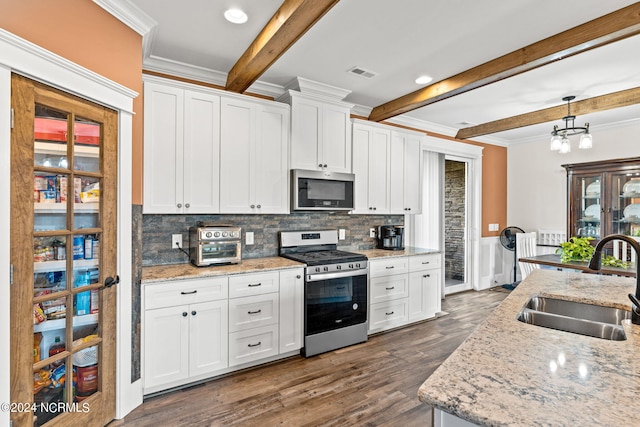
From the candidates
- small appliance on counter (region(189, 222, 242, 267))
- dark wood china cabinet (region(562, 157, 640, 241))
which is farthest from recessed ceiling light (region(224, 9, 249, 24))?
dark wood china cabinet (region(562, 157, 640, 241))

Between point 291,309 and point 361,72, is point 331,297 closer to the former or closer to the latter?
point 291,309

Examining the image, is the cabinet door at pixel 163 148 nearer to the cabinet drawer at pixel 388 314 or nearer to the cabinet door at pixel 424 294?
the cabinet drawer at pixel 388 314

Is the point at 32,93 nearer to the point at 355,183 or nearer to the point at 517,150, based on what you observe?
the point at 355,183

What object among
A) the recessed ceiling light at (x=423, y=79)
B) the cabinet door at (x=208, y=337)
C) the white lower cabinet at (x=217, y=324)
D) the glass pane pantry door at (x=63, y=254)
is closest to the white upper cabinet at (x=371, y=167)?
the recessed ceiling light at (x=423, y=79)

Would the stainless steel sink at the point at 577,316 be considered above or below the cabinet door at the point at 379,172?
A: below

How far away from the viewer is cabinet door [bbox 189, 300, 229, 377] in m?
2.55

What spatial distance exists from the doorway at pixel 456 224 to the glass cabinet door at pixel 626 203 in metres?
1.88

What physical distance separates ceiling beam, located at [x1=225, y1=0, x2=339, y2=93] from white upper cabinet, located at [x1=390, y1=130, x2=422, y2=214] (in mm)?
2033

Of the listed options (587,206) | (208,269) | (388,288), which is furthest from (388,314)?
(587,206)

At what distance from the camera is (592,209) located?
476 cm

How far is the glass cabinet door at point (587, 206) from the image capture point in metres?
4.69

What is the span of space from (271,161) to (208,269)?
1.18 meters

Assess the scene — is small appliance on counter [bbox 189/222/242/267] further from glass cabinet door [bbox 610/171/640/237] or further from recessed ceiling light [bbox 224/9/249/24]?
glass cabinet door [bbox 610/171/640/237]

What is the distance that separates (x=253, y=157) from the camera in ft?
10.4
